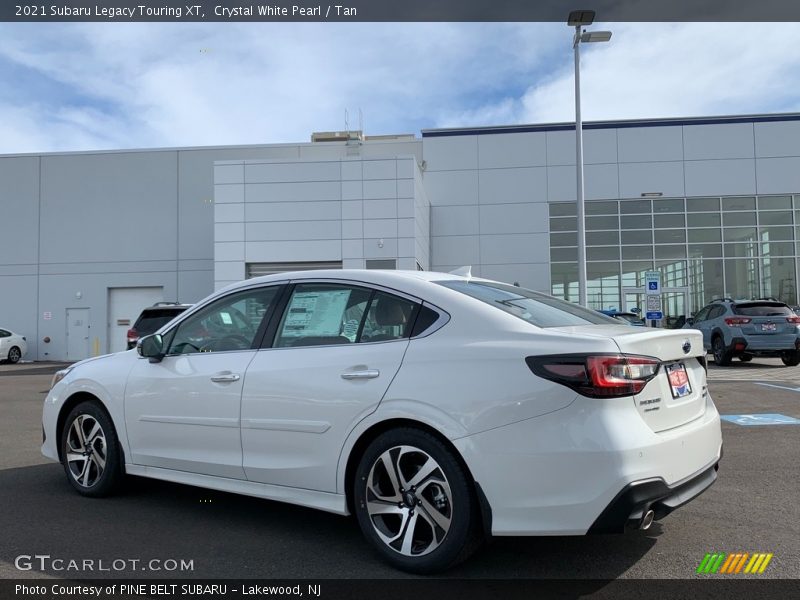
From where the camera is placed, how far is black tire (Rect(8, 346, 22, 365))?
25.7m

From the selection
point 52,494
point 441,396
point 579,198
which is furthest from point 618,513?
point 579,198

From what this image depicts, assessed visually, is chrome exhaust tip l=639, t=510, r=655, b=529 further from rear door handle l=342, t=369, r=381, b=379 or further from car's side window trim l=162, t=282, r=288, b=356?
car's side window trim l=162, t=282, r=288, b=356

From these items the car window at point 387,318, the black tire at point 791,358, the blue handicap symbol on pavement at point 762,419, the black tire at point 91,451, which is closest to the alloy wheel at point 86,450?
the black tire at point 91,451

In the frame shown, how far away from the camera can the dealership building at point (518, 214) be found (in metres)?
26.8

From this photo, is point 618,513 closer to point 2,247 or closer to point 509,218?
point 509,218

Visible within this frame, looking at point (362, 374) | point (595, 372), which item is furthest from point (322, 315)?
point (595, 372)

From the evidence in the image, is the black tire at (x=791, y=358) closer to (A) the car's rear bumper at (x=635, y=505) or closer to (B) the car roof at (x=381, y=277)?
(B) the car roof at (x=381, y=277)

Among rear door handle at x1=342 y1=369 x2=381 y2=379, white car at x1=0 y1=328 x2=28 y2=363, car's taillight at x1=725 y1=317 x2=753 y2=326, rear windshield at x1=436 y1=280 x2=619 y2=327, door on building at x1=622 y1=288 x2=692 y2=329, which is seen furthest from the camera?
door on building at x1=622 y1=288 x2=692 y2=329

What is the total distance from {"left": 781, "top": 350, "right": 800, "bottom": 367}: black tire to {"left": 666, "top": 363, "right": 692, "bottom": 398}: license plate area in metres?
14.7

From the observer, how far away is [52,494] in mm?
5145

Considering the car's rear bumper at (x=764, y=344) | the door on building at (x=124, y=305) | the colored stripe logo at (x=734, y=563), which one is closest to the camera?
the colored stripe logo at (x=734, y=563)

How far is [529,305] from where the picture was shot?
13.3 ft

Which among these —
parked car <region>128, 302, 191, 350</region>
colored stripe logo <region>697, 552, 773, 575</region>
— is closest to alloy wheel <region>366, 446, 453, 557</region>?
colored stripe logo <region>697, 552, 773, 575</region>

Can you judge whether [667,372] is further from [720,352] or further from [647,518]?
[720,352]
